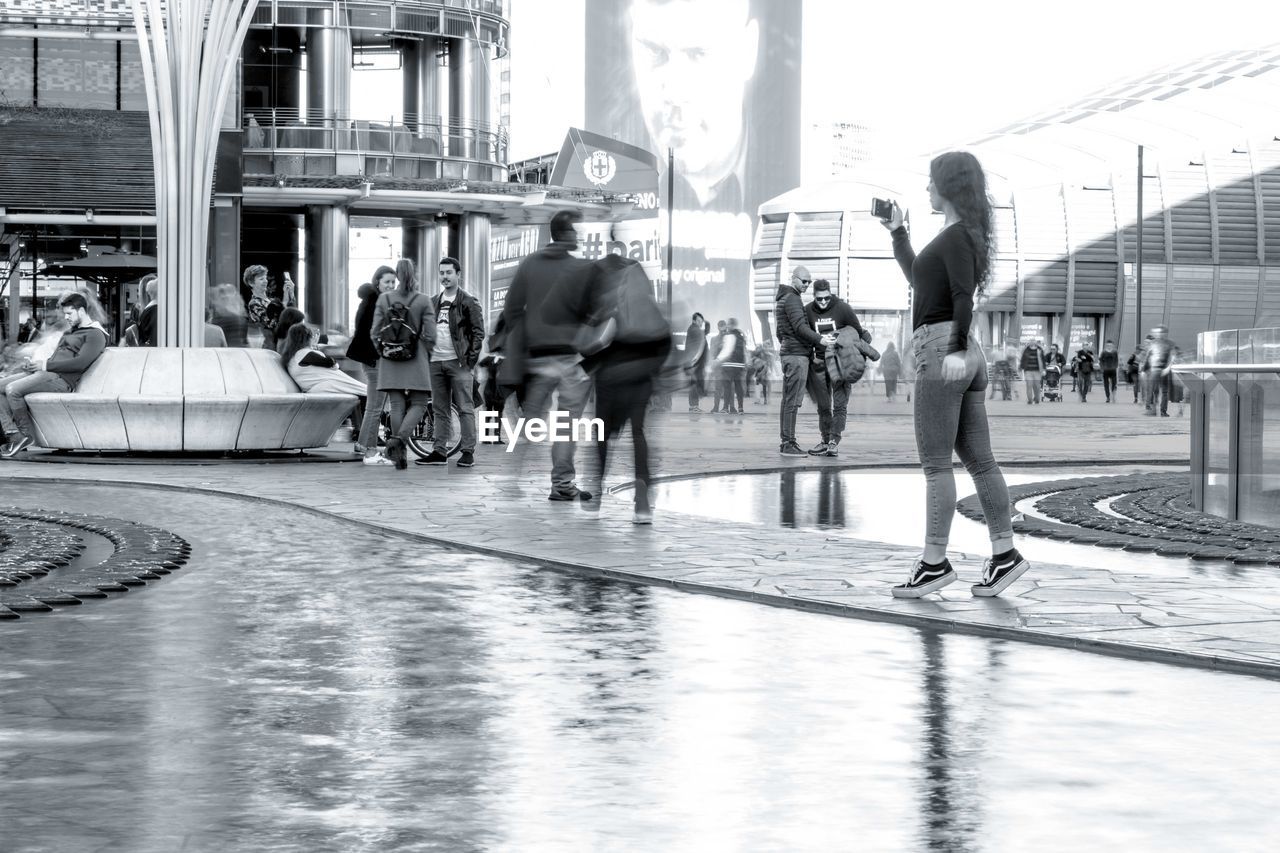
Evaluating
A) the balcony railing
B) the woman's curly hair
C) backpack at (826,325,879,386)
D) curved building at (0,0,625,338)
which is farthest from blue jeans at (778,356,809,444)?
the balcony railing

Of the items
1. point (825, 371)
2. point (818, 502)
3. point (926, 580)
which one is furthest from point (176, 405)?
point (926, 580)

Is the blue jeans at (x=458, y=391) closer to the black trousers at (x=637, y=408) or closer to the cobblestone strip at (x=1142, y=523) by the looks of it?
the cobblestone strip at (x=1142, y=523)

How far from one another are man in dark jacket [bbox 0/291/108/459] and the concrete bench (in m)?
0.13

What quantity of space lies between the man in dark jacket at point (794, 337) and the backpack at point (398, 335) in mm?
3672

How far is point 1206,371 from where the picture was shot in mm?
12492

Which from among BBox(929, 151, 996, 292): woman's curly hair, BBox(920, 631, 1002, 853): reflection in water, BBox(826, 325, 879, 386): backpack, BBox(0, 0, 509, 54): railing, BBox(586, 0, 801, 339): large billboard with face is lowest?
BBox(920, 631, 1002, 853): reflection in water

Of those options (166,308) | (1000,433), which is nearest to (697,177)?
(1000,433)

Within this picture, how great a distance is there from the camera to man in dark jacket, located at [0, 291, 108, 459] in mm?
17547

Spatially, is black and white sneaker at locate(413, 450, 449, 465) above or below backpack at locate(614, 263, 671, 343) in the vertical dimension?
below

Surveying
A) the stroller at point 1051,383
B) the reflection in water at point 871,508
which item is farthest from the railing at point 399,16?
the reflection in water at point 871,508

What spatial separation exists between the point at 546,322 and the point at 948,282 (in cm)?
423

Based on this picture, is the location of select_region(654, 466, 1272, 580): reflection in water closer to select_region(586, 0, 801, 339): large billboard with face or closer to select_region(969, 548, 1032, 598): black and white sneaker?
select_region(969, 548, 1032, 598): black and white sneaker

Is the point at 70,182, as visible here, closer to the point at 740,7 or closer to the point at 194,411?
the point at 194,411

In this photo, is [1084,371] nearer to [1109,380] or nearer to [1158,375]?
[1109,380]
